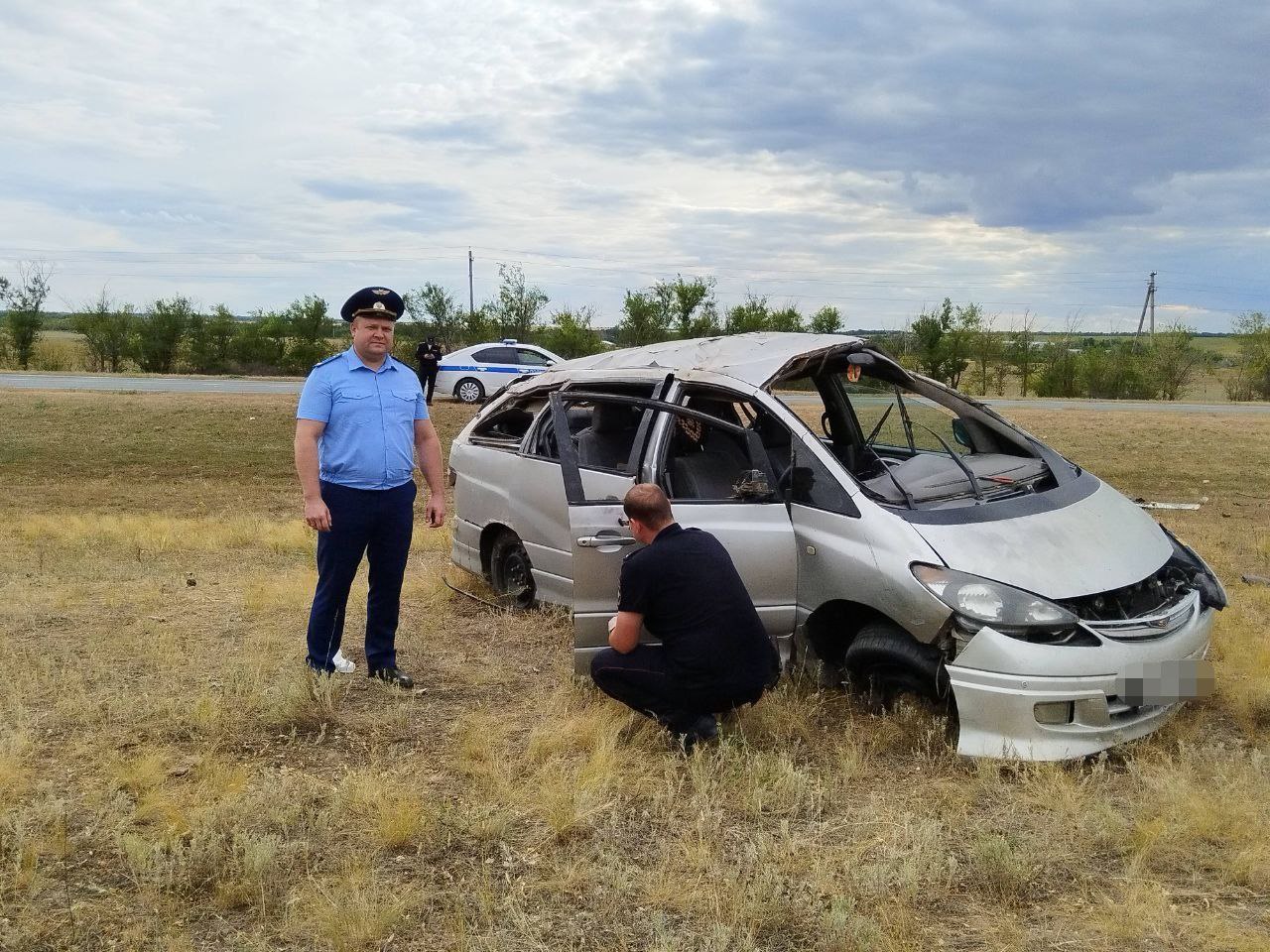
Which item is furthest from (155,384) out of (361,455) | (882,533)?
(882,533)

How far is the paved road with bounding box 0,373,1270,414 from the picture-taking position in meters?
26.9

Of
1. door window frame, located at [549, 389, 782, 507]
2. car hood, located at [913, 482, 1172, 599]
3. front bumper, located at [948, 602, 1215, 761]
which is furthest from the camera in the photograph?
door window frame, located at [549, 389, 782, 507]

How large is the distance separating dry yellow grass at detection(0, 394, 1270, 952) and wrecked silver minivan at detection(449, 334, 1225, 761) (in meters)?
0.30

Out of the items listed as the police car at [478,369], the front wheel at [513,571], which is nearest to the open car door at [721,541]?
the front wheel at [513,571]

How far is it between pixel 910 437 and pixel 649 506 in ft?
7.70

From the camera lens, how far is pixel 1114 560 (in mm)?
4703

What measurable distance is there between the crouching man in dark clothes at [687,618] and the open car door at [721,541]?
493mm

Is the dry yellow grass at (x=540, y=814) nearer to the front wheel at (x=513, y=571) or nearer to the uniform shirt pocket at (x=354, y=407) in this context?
the front wheel at (x=513, y=571)

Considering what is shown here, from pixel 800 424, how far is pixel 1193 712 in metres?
2.33

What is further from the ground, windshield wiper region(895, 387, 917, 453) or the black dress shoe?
windshield wiper region(895, 387, 917, 453)

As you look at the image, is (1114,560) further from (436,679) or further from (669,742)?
(436,679)

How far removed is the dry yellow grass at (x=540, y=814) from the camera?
3.32 m

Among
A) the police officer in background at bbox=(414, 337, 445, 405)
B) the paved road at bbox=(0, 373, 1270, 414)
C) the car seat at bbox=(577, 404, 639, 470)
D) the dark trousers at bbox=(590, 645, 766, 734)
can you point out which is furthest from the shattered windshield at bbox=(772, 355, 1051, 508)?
the paved road at bbox=(0, 373, 1270, 414)

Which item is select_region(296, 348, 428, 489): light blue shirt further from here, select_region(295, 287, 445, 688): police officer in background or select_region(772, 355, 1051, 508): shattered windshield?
select_region(772, 355, 1051, 508): shattered windshield
